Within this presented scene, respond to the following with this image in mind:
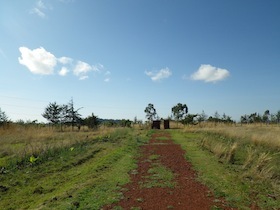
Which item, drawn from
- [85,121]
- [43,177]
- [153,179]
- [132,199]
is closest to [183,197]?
[132,199]

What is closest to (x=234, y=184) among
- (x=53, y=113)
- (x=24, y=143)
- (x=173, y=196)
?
(x=173, y=196)

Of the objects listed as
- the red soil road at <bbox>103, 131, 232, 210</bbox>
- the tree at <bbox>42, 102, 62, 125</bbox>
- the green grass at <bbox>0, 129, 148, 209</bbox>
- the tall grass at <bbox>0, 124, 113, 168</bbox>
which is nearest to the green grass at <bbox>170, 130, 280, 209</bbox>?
the red soil road at <bbox>103, 131, 232, 210</bbox>

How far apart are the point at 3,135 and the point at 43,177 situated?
11710mm

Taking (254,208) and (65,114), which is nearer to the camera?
(254,208)

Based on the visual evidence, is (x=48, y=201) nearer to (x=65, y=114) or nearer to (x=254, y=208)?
(x=254, y=208)

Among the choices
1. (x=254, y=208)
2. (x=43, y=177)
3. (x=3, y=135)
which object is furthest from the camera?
(x=3, y=135)

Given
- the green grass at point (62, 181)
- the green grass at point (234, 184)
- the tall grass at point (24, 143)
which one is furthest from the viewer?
the tall grass at point (24, 143)

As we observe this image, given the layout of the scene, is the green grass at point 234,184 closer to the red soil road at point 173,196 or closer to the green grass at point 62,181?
the red soil road at point 173,196

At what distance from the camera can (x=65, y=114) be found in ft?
140

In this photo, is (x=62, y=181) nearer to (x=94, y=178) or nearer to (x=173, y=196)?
(x=94, y=178)

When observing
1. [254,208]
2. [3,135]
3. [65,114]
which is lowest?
[254,208]

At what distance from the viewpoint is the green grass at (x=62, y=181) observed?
616 centimetres

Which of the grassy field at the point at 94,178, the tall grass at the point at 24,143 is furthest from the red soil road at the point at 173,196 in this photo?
the tall grass at the point at 24,143

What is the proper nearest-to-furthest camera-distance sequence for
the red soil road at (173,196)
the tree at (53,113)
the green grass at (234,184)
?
the red soil road at (173,196) < the green grass at (234,184) < the tree at (53,113)
